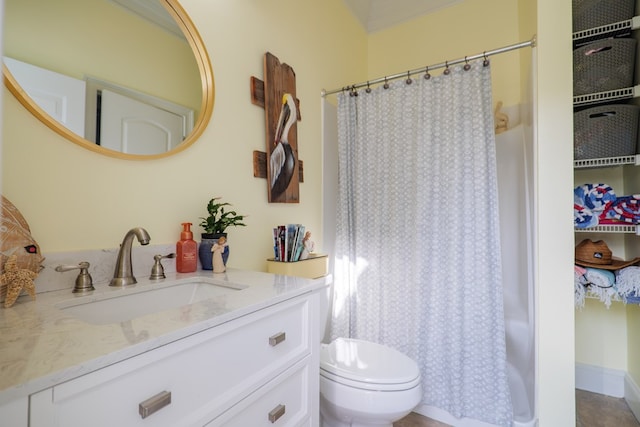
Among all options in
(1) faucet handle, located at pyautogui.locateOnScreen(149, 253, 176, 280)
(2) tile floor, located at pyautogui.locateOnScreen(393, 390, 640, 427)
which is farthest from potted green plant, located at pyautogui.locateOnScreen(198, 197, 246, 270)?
(2) tile floor, located at pyautogui.locateOnScreen(393, 390, 640, 427)

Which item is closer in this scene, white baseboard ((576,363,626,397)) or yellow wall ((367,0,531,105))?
white baseboard ((576,363,626,397))

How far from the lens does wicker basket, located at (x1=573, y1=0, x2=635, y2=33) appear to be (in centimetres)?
162

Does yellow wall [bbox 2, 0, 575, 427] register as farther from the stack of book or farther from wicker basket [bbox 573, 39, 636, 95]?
wicker basket [bbox 573, 39, 636, 95]

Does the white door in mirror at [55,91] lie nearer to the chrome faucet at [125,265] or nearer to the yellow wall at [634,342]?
the chrome faucet at [125,265]

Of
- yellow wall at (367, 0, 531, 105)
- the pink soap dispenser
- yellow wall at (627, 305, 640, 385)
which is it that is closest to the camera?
the pink soap dispenser

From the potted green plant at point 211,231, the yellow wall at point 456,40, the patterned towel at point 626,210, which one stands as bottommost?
the potted green plant at point 211,231

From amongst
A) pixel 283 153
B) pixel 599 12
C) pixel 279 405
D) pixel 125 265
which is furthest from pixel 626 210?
pixel 125 265

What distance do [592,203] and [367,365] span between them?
4.85 ft

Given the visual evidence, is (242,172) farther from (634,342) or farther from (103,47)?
(634,342)

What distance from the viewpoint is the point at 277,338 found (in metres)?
0.86

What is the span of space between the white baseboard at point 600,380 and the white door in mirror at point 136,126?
271 centimetres

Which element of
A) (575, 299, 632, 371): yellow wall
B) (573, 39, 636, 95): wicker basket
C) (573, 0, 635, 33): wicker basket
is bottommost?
(575, 299, 632, 371): yellow wall

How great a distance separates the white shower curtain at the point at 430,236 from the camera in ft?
5.17

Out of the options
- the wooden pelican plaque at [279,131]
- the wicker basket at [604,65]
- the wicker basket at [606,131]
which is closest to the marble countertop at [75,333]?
the wooden pelican plaque at [279,131]
